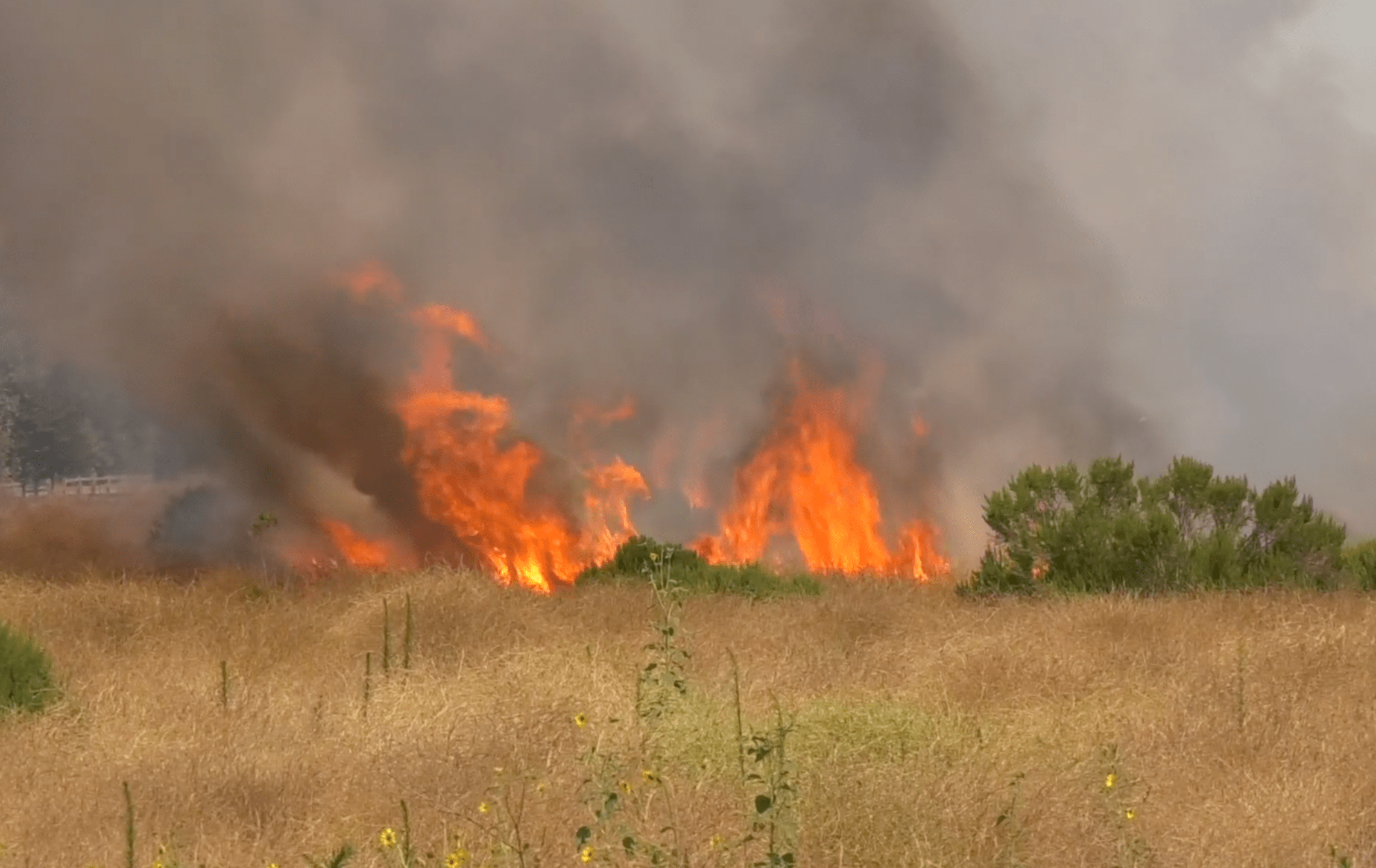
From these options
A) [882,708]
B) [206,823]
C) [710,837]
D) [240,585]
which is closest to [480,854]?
[710,837]

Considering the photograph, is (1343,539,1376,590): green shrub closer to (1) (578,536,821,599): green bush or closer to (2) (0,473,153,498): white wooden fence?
(1) (578,536,821,599): green bush

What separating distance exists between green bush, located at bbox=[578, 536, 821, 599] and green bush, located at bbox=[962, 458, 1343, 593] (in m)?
1.90

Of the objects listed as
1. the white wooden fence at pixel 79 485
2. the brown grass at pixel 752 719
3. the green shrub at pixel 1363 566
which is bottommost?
the brown grass at pixel 752 719

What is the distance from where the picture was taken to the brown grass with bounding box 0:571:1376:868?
5.82 metres

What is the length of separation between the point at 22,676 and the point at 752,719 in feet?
15.1

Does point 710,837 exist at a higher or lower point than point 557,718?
lower

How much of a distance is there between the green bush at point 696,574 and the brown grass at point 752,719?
72.2 inches

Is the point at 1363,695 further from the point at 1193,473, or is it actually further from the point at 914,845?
the point at 1193,473

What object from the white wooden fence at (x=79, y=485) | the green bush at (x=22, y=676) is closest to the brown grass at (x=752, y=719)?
the green bush at (x=22, y=676)

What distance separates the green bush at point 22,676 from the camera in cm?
879

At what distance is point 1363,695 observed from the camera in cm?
837

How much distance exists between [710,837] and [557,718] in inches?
76.0

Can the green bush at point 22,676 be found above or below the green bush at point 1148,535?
below

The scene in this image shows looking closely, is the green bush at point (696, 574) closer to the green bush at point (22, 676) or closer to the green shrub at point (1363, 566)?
the green shrub at point (1363, 566)
